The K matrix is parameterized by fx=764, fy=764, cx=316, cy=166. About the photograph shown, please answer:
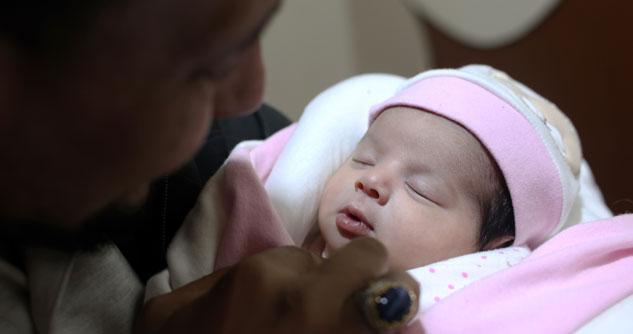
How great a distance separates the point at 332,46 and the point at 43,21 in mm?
1802

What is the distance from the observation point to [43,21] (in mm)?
465

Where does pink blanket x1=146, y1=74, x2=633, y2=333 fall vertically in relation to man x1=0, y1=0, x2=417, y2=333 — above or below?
below

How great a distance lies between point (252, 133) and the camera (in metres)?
1.12

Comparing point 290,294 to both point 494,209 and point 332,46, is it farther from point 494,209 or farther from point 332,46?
point 332,46

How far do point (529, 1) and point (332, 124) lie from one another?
28.2 inches

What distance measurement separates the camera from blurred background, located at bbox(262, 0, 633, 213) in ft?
4.98

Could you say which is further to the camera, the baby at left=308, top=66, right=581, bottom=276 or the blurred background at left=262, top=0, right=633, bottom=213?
the blurred background at left=262, top=0, right=633, bottom=213

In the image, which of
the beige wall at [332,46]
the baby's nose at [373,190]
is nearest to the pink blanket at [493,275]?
the baby's nose at [373,190]

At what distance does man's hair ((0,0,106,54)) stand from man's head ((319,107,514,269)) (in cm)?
53

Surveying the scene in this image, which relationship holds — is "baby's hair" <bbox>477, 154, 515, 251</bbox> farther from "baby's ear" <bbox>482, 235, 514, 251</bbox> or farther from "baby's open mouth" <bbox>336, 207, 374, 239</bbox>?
"baby's open mouth" <bbox>336, 207, 374, 239</bbox>

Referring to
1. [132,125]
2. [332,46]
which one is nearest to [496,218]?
[132,125]

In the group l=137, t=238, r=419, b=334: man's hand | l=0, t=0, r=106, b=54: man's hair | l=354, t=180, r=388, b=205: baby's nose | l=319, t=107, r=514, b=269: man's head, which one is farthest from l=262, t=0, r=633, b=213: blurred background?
l=0, t=0, r=106, b=54: man's hair

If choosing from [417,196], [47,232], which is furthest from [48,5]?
[417,196]

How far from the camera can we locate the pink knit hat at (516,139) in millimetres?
991
